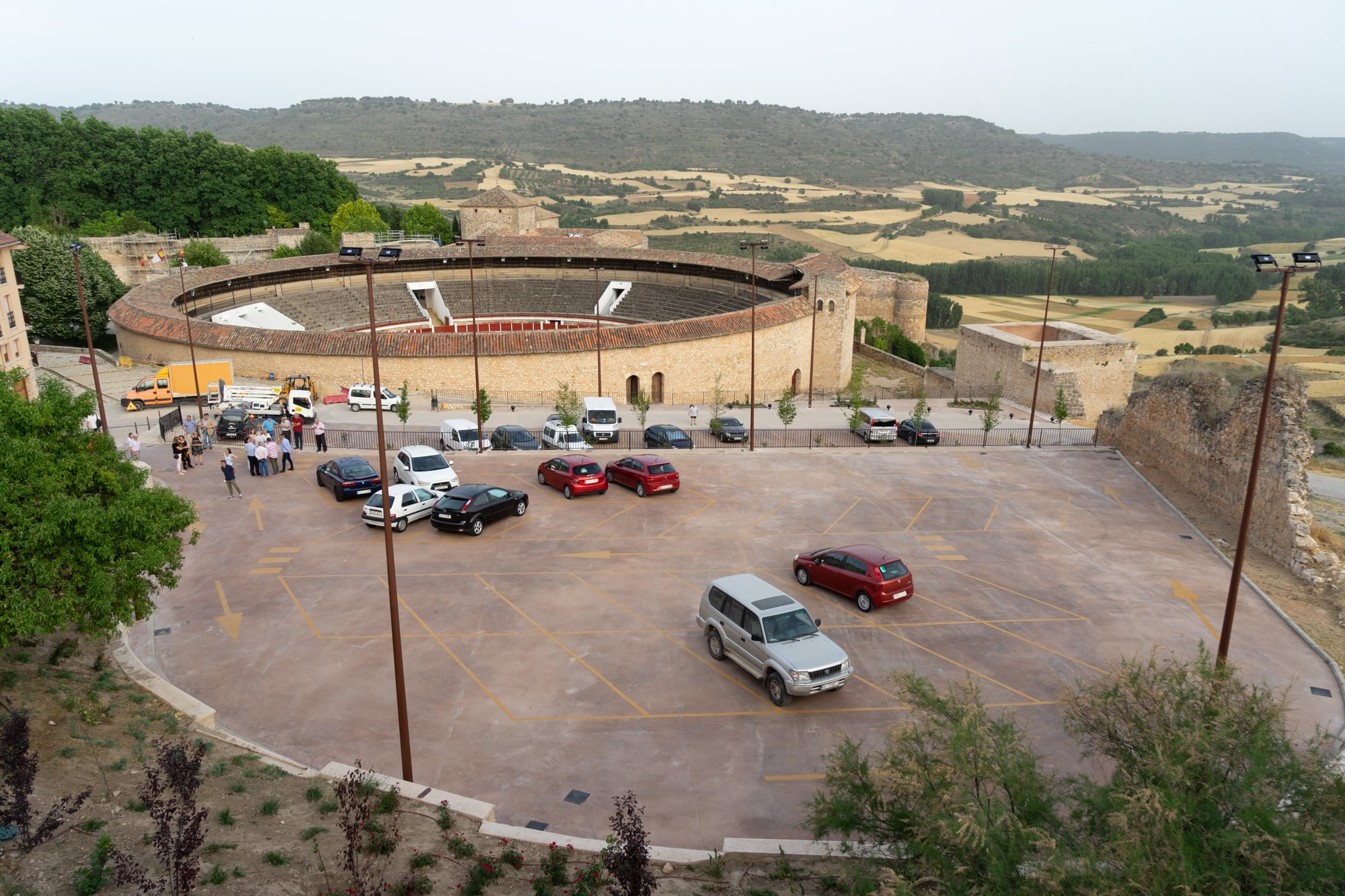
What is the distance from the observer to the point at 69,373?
44312mm

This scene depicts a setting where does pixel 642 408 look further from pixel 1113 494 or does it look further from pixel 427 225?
pixel 427 225

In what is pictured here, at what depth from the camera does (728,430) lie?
35.7m

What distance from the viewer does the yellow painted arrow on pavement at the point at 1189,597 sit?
60.2ft

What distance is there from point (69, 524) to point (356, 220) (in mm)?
75946

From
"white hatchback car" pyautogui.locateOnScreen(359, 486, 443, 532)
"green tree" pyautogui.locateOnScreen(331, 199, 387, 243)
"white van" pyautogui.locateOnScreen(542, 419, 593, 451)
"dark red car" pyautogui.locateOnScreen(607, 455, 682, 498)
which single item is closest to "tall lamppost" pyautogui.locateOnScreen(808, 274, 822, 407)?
"white van" pyautogui.locateOnScreen(542, 419, 593, 451)

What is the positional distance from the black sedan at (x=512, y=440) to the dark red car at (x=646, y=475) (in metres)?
6.70

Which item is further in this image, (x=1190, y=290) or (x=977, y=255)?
(x=977, y=255)

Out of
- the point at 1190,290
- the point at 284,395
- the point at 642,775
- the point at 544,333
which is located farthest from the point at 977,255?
the point at 642,775

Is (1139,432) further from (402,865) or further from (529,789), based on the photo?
(402,865)

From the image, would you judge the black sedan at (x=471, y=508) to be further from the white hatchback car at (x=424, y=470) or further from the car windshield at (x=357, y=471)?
the car windshield at (x=357, y=471)

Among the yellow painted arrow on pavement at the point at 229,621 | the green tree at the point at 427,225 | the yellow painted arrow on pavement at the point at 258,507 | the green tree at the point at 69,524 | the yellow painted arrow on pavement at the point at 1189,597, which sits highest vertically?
the green tree at the point at 427,225

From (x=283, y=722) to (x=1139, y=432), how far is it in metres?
28.6

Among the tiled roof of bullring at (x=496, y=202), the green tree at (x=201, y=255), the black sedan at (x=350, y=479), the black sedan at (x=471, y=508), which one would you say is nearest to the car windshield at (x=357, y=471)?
the black sedan at (x=350, y=479)

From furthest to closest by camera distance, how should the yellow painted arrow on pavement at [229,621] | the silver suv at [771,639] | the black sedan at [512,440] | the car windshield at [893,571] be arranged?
the black sedan at [512,440], the car windshield at [893,571], the yellow painted arrow on pavement at [229,621], the silver suv at [771,639]
